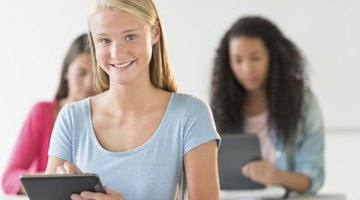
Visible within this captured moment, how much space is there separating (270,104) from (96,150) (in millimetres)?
1761

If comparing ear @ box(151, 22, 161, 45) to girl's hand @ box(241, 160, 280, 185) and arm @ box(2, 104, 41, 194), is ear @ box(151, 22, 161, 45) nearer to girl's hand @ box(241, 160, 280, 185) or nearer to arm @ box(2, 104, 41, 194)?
girl's hand @ box(241, 160, 280, 185)

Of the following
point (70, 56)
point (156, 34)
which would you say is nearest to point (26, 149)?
point (70, 56)

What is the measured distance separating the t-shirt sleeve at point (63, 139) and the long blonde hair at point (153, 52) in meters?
0.15

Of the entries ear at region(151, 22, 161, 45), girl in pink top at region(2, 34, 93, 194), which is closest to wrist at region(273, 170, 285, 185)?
girl in pink top at region(2, 34, 93, 194)

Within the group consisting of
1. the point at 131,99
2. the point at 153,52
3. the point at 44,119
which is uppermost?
the point at 153,52

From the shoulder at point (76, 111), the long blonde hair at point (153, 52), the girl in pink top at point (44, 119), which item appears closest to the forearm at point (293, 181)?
the girl in pink top at point (44, 119)

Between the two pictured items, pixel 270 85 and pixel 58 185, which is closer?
pixel 58 185

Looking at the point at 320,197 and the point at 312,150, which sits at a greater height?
the point at 312,150

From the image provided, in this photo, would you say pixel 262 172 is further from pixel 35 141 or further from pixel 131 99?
pixel 131 99

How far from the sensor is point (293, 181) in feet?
10.9

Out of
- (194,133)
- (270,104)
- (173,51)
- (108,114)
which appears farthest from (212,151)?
(173,51)

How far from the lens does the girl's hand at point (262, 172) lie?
3.10 m

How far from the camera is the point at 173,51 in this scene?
4.61 meters

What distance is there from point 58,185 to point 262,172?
5.14 feet
